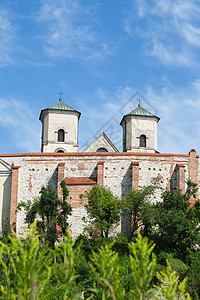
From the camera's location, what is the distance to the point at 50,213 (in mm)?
28891

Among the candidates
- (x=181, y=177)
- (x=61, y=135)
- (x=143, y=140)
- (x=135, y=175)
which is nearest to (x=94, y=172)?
(x=135, y=175)

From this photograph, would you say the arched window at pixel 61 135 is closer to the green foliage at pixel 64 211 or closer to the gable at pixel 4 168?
the gable at pixel 4 168

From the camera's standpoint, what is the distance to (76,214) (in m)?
30.9

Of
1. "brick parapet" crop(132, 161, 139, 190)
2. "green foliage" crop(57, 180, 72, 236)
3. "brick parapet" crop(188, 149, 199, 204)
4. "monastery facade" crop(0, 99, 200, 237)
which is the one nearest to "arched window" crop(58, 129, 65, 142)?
"monastery facade" crop(0, 99, 200, 237)

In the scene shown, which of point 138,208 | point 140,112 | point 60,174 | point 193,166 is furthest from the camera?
point 140,112

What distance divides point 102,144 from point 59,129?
4.91 meters

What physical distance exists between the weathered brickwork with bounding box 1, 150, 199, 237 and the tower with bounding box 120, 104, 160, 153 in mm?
11111

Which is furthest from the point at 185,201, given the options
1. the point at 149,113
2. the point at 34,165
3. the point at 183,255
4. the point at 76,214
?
the point at 149,113

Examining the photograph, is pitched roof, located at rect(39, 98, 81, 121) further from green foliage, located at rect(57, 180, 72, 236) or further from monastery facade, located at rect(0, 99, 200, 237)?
green foliage, located at rect(57, 180, 72, 236)

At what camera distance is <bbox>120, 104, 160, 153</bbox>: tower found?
43.9m

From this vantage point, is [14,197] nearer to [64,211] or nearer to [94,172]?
[64,211]

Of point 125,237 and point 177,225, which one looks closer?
point 177,225

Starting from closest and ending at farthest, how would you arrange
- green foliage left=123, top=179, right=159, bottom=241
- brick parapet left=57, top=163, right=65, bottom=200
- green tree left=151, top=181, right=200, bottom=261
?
green tree left=151, top=181, right=200, bottom=261 < green foliage left=123, top=179, right=159, bottom=241 < brick parapet left=57, top=163, right=65, bottom=200

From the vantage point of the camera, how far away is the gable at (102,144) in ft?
145
